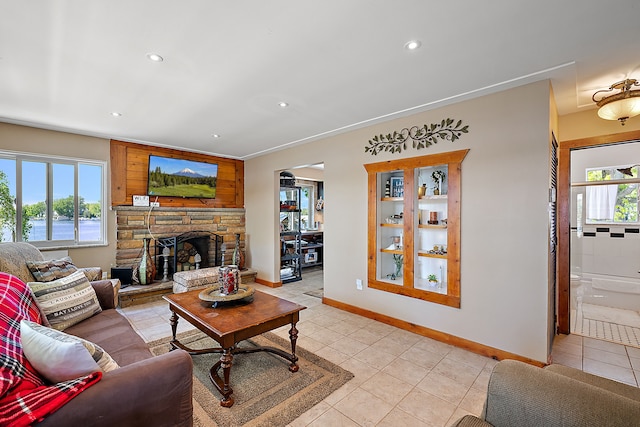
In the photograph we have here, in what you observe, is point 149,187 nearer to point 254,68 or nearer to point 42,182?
point 42,182

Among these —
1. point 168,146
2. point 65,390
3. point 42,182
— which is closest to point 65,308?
point 65,390

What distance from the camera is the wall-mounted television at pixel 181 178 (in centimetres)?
468

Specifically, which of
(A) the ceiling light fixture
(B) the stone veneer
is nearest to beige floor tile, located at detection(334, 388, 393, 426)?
(A) the ceiling light fixture

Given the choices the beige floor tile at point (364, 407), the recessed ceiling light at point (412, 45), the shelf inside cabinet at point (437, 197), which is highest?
the recessed ceiling light at point (412, 45)

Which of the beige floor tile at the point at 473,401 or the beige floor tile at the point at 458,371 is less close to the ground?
the beige floor tile at the point at 473,401

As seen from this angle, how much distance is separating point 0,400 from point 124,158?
4.38 m

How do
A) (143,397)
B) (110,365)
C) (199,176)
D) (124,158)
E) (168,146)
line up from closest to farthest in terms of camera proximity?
1. (143,397)
2. (110,365)
3. (124,158)
4. (168,146)
5. (199,176)

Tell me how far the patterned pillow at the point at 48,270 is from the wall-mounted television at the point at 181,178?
216cm

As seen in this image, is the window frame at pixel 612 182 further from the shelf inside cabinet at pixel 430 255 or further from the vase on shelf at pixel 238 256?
the vase on shelf at pixel 238 256

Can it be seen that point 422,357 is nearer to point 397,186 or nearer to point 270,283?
point 397,186

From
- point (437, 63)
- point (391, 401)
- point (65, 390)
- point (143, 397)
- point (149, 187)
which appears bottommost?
point (391, 401)

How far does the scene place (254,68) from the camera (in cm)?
224

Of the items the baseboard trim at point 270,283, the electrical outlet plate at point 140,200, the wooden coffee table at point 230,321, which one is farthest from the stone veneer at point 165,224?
the wooden coffee table at point 230,321

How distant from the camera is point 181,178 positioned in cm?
496
